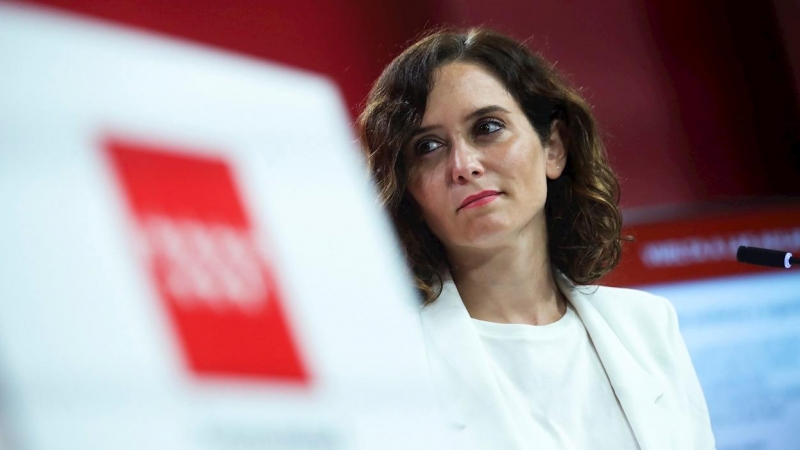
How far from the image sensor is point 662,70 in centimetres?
212

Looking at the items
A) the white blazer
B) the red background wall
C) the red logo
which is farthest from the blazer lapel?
the red background wall

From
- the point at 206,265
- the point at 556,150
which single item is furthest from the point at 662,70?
the point at 206,265

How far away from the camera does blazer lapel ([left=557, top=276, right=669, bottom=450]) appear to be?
1.25 meters

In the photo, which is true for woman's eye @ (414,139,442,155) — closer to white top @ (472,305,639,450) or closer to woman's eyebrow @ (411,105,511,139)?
woman's eyebrow @ (411,105,511,139)

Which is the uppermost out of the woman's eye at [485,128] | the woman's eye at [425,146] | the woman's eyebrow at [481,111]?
the woman's eyebrow at [481,111]

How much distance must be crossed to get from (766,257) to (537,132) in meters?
0.37

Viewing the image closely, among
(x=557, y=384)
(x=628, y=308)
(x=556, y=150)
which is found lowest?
(x=557, y=384)

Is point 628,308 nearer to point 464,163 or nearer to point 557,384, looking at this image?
point 557,384

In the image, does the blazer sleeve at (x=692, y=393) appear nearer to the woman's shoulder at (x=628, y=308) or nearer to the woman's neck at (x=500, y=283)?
the woman's shoulder at (x=628, y=308)

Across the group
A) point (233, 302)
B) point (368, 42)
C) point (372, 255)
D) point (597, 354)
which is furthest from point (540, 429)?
point (368, 42)

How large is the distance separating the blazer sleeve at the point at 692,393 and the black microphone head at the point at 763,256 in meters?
0.17

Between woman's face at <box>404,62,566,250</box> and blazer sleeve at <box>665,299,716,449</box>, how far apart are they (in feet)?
1.03

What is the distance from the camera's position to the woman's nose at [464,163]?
1221 mm

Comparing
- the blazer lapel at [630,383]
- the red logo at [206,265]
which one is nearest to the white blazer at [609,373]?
the blazer lapel at [630,383]
